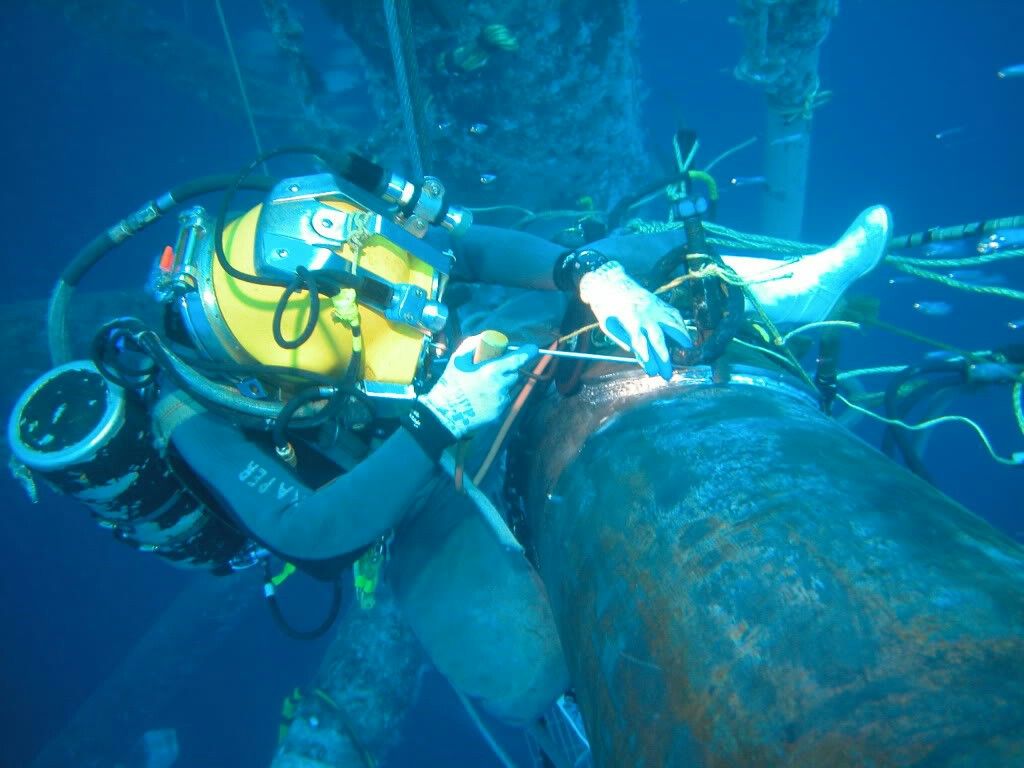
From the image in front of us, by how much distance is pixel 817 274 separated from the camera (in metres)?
2.83

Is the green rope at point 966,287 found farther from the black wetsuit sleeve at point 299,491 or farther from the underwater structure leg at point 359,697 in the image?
the underwater structure leg at point 359,697

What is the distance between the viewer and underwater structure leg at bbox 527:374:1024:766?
860mm

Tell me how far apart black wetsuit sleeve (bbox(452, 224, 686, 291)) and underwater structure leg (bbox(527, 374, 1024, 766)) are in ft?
4.41

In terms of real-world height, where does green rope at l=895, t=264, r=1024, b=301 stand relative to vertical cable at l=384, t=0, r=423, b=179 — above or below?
below

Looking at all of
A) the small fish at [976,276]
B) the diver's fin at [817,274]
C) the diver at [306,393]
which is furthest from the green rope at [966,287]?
the small fish at [976,276]

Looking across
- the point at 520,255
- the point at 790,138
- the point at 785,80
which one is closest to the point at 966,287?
the point at 520,255

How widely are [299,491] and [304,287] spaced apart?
34.8 inches

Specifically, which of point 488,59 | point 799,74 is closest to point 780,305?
point 488,59

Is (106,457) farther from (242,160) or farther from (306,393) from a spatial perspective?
(242,160)

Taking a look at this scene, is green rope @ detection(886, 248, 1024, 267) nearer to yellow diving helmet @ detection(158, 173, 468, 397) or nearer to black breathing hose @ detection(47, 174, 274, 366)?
yellow diving helmet @ detection(158, 173, 468, 397)

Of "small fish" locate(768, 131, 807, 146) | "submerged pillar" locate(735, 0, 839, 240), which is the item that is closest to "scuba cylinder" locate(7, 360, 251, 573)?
"submerged pillar" locate(735, 0, 839, 240)

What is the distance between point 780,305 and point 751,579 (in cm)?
203

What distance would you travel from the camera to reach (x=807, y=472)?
1322 mm

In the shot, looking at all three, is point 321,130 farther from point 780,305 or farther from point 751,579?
point 751,579
